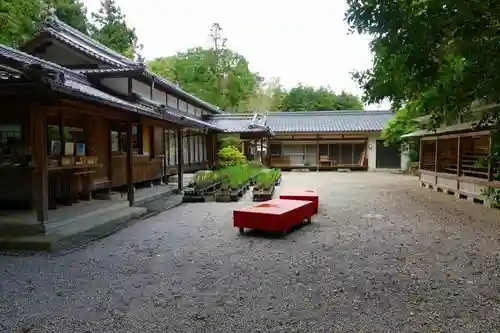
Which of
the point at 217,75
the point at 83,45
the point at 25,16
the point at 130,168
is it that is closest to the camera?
the point at 130,168

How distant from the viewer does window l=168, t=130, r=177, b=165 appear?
15.9 m

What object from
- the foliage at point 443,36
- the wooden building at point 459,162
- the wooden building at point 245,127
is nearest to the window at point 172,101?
the wooden building at point 245,127

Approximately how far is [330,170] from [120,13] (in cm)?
1697

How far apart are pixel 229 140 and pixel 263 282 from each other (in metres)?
18.3

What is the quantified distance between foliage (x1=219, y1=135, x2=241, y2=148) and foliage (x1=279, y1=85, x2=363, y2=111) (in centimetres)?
1851

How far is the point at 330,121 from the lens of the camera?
1142 inches

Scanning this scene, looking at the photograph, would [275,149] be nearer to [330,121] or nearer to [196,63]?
[330,121]

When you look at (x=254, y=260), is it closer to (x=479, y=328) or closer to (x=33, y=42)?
(x=479, y=328)

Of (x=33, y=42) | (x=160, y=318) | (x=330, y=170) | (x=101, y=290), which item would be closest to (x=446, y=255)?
(x=160, y=318)

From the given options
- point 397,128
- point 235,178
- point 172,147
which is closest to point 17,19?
point 172,147

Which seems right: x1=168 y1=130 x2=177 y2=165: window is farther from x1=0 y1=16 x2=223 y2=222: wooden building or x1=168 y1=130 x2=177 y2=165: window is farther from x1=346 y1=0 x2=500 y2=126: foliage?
x1=346 y1=0 x2=500 y2=126: foliage

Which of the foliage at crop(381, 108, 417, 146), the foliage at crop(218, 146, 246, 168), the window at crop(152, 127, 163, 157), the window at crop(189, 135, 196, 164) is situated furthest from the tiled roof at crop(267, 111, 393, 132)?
the window at crop(152, 127, 163, 157)

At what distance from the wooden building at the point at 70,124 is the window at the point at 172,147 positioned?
80mm

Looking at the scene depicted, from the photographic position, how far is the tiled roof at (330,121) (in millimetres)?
26891
